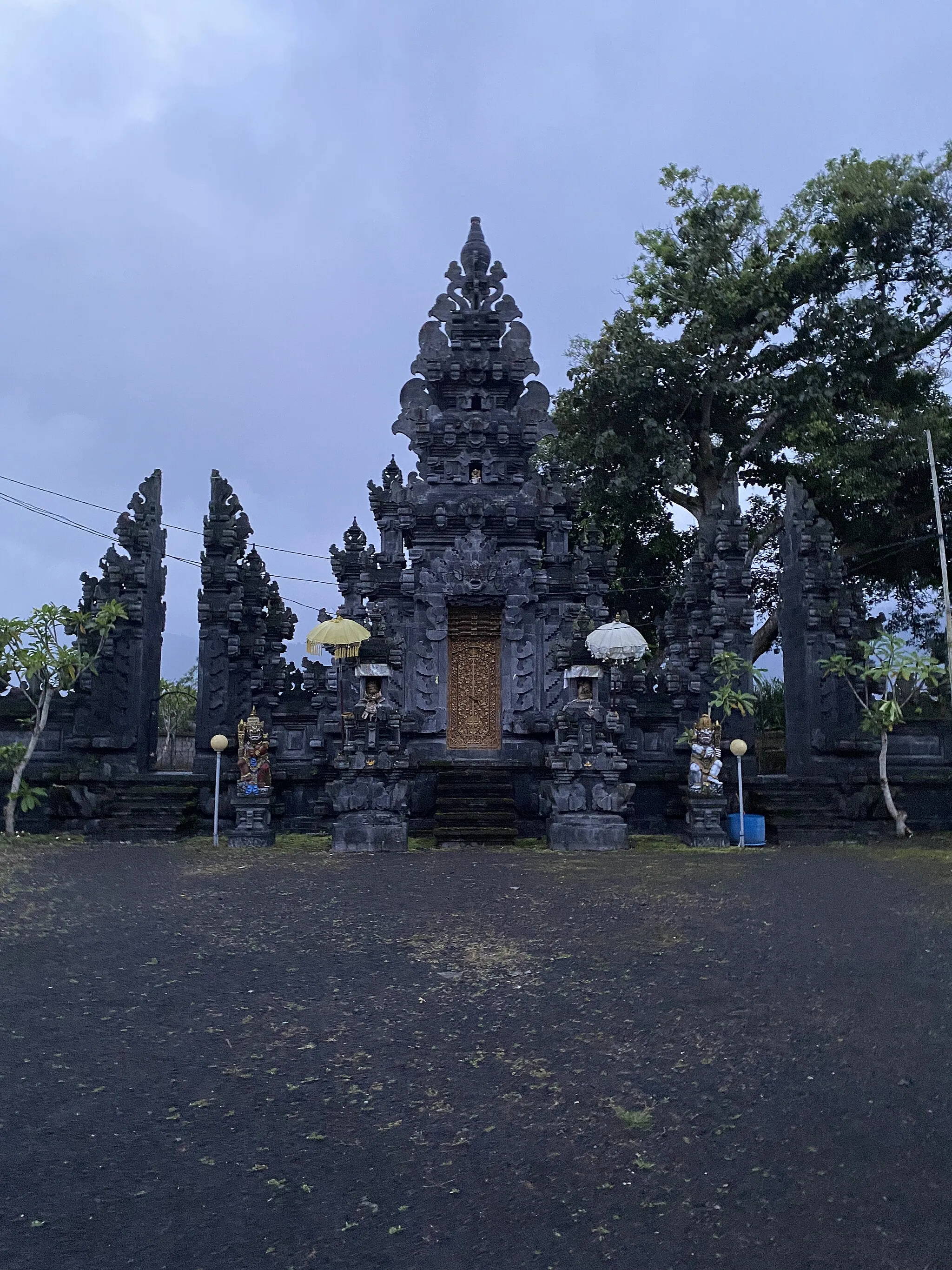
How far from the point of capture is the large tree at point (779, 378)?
910 inches

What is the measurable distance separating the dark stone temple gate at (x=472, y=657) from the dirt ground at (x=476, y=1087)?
7.58m

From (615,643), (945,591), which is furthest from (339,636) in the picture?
(945,591)

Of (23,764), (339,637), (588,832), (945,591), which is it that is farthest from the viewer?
(945,591)

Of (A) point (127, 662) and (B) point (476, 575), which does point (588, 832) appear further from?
(A) point (127, 662)

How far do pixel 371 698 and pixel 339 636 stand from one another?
153 centimetres

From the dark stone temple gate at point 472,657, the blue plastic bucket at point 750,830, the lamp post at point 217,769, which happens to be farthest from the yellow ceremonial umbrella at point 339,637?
the blue plastic bucket at point 750,830

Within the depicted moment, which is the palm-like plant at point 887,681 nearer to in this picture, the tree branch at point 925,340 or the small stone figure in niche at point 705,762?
the small stone figure in niche at point 705,762

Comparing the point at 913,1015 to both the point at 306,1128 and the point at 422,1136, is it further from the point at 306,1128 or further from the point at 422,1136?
the point at 306,1128

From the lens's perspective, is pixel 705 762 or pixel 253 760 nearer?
pixel 253 760

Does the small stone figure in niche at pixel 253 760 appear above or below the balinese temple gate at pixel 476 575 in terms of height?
below

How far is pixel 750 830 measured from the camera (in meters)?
15.2

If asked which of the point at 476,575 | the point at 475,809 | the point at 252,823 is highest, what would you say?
the point at 476,575

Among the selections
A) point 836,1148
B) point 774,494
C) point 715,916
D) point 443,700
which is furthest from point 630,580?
point 836,1148

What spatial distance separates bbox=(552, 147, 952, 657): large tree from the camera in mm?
23125
